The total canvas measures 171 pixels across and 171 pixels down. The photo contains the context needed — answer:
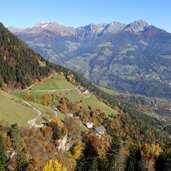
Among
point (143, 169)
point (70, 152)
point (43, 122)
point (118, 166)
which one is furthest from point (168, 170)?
point (43, 122)

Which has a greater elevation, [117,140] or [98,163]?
[117,140]

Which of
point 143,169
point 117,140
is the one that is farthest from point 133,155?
point 117,140

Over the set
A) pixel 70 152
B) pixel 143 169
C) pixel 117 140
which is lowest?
pixel 70 152

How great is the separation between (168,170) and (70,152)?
40836 millimetres

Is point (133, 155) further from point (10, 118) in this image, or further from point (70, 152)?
point (10, 118)

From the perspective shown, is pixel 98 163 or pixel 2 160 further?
pixel 98 163

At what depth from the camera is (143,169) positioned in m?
113

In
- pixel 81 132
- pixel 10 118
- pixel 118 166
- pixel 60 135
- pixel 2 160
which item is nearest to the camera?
pixel 2 160

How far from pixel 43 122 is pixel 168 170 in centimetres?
5046

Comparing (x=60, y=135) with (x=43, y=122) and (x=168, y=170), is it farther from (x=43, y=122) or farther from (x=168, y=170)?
(x=168, y=170)

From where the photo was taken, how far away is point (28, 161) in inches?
4117

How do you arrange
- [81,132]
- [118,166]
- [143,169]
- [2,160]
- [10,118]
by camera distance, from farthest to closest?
[81,132] < [10,118] < [143,169] < [118,166] < [2,160]

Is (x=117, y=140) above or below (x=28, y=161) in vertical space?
above

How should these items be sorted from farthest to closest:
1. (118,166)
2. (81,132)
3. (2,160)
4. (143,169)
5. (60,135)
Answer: (81,132) → (60,135) → (143,169) → (118,166) → (2,160)
